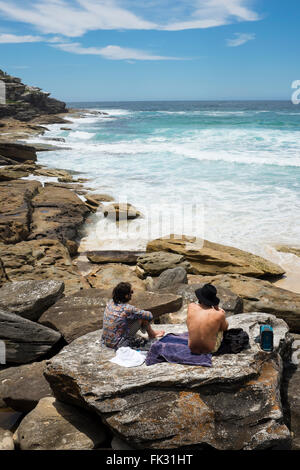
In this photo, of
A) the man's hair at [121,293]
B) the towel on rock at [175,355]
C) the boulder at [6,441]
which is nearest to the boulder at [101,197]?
the man's hair at [121,293]

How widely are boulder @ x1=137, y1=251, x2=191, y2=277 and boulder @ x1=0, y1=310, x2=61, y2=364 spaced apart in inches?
150

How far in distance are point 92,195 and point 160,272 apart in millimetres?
7534

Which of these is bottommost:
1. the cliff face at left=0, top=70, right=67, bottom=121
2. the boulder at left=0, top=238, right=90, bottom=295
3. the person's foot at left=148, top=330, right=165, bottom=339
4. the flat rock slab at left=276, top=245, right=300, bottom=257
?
the flat rock slab at left=276, top=245, right=300, bottom=257

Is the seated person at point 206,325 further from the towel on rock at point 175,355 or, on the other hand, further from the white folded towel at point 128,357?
the white folded towel at point 128,357

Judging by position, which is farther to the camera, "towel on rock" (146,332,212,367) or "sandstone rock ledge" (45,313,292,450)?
"towel on rock" (146,332,212,367)

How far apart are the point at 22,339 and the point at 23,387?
76 centimetres

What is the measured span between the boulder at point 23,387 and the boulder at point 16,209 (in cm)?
508

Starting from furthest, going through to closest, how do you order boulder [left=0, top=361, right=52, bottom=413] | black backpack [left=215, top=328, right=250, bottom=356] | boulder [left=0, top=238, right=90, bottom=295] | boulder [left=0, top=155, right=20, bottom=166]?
boulder [left=0, top=155, right=20, bottom=166], boulder [left=0, top=238, right=90, bottom=295], boulder [left=0, top=361, right=52, bottom=413], black backpack [left=215, top=328, right=250, bottom=356]

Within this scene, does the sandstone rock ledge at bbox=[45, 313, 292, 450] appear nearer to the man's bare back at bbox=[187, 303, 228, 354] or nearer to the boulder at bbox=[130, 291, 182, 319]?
the man's bare back at bbox=[187, 303, 228, 354]

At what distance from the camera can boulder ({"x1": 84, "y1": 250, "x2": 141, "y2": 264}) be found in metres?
9.90

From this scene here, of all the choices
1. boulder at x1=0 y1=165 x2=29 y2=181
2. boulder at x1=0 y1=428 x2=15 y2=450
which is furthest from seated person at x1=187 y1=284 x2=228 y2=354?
boulder at x1=0 y1=165 x2=29 y2=181

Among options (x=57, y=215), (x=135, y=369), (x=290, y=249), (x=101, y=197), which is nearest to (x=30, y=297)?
(x=135, y=369)

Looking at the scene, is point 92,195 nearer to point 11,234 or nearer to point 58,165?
point 11,234

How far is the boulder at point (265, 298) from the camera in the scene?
22.4ft
